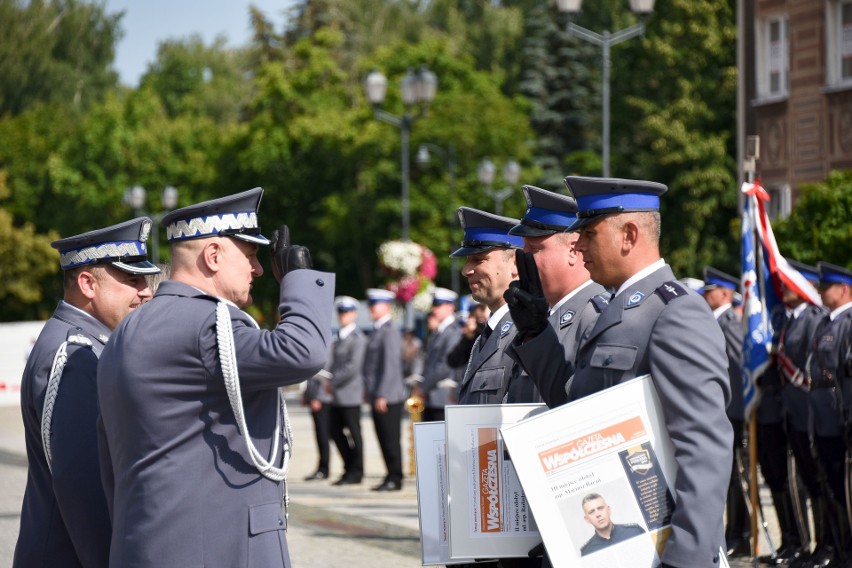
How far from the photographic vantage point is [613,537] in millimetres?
4172

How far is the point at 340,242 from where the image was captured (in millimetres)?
52625

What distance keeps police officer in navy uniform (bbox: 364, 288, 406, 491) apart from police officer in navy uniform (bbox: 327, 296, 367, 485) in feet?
0.49

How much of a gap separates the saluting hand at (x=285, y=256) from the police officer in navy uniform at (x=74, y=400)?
94cm

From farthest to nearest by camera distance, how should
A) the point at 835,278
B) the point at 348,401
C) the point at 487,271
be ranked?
the point at 348,401 < the point at 835,278 < the point at 487,271

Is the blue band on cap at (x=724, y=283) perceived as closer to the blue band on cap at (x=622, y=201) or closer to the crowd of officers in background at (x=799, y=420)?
the crowd of officers in background at (x=799, y=420)

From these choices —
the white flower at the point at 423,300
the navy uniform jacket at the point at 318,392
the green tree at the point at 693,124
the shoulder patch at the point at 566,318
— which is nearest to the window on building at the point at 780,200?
the white flower at the point at 423,300

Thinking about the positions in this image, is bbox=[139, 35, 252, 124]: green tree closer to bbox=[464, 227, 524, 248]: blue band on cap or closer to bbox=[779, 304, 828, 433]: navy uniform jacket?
bbox=[779, 304, 828, 433]: navy uniform jacket

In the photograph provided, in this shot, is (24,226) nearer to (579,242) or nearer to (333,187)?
(333,187)

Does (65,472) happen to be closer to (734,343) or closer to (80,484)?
(80,484)

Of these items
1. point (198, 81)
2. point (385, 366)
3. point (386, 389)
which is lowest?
point (386, 389)

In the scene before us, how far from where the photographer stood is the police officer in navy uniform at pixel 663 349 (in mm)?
4125

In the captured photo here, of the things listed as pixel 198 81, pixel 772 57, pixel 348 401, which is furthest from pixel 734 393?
pixel 198 81

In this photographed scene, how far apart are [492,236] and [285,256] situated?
74.1 inches

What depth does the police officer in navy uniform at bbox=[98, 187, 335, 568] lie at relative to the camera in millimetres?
4309
